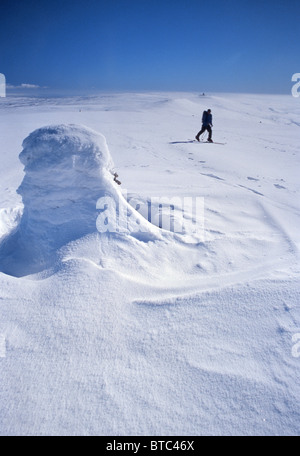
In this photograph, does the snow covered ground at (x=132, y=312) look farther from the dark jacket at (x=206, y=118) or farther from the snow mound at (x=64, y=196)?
the dark jacket at (x=206, y=118)

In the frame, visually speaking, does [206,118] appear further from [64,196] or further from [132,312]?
[132,312]

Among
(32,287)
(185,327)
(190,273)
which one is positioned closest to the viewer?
(185,327)

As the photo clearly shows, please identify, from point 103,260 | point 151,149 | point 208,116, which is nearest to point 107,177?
point 103,260

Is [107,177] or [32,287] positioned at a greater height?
[107,177]

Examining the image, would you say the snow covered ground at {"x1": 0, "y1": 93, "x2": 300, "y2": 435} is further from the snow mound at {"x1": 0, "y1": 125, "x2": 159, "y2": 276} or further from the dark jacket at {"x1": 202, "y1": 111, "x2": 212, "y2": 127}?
the dark jacket at {"x1": 202, "y1": 111, "x2": 212, "y2": 127}

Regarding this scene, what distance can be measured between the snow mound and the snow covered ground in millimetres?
12

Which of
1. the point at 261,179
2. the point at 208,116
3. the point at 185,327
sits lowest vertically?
the point at 185,327

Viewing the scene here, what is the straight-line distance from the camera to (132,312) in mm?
2033

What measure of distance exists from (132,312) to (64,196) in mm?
1521

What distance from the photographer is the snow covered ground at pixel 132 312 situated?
151cm

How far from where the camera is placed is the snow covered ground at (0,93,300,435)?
4.97 feet

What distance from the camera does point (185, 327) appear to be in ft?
6.41
